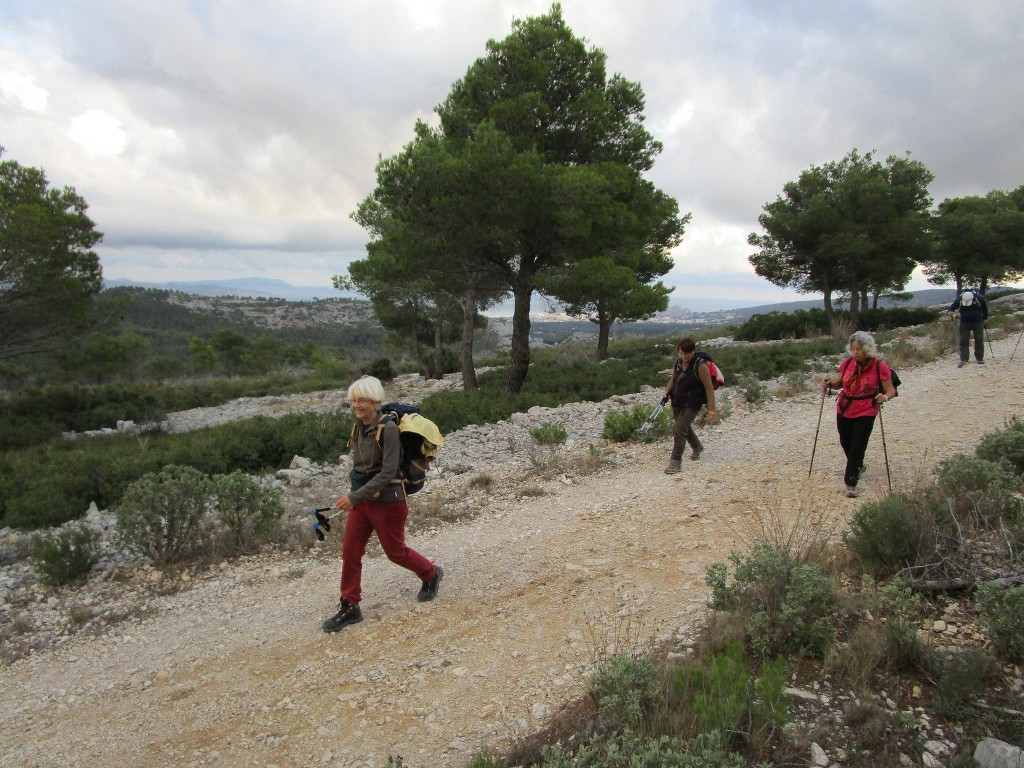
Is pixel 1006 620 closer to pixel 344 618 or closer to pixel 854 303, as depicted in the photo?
pixel 344 618

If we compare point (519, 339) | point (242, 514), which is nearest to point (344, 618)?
point (242, 514)

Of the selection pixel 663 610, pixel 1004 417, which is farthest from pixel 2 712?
pixel 1004 417

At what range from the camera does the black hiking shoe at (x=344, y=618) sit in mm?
4508

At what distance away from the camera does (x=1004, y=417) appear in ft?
26.7

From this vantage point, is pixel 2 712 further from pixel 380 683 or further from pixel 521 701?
pixel 521 701

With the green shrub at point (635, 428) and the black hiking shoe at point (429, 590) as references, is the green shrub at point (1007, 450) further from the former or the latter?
the black hiking shoe at point (429, 590)

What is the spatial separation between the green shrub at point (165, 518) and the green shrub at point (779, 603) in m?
5.38

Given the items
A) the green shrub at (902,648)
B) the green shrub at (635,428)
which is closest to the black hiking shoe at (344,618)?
the green shrub at (902,648)

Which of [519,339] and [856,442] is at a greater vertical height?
[519,339]

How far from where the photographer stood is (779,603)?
3551 millimetres

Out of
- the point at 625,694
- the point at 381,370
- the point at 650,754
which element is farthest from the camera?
the point at 381,370

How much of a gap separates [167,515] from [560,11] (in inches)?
572

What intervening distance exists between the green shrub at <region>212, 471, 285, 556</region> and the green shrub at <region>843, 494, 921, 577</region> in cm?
579

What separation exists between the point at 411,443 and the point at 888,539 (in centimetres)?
354
